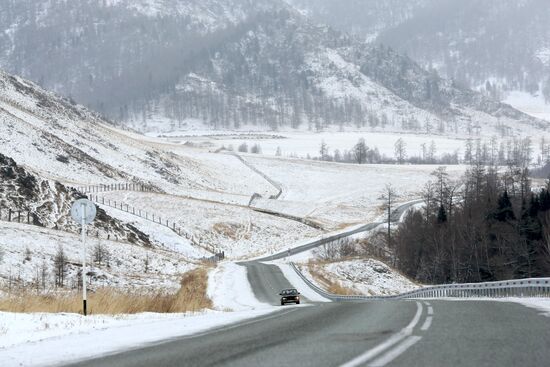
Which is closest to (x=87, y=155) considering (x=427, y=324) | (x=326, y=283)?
(x=326, y=283)

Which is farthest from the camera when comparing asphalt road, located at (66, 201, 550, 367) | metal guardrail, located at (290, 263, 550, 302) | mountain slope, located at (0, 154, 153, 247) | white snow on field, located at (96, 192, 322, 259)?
white snow on field, located at (96, 192, 322, 259)

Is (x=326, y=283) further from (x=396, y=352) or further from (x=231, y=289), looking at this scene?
(x=396, y=352)

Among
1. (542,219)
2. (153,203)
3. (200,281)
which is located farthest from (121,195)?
(542,219)

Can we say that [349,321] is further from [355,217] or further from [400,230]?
[355,217]

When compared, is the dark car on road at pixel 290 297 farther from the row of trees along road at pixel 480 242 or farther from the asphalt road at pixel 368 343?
the row of trees along road at pixel 480 242

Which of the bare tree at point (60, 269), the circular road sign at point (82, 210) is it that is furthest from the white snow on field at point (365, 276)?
the circular road sign at point (82, 210)

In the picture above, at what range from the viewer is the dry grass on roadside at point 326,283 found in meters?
57.0

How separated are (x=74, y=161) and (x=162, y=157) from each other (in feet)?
120

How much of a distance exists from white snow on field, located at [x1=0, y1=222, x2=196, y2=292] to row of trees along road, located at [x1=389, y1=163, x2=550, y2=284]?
3474cm

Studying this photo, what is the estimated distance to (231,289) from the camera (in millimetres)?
49469

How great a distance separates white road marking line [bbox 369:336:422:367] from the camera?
26.4 feet

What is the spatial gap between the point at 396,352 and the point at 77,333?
6288mm

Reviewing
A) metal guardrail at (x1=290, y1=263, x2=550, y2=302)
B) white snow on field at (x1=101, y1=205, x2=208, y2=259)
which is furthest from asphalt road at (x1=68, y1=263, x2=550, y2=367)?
white snow on field at (x1=101, y1=205, x2=208, y2=259)

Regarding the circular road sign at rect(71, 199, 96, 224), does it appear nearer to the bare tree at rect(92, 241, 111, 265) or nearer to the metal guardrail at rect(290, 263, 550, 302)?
the metal guardrail at rect(290, 263, 550, 302)
